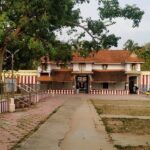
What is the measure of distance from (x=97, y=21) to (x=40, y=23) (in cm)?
759

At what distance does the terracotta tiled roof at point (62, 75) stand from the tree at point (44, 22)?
28.8 m

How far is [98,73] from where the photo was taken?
7331 centimetres

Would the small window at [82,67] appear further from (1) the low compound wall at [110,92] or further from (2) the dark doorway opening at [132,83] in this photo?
(2) the dark doorway opening at [132,83]

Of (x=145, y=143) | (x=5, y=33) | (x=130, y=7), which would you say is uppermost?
(x=130, y=7)

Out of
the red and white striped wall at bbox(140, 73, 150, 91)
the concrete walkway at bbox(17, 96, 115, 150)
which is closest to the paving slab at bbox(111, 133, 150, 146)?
the concrete walkway at bbox(17, 96, 115, 150)

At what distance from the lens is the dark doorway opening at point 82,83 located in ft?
246

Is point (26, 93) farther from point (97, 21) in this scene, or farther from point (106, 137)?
point (106, 137)

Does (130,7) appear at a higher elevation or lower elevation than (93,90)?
higher

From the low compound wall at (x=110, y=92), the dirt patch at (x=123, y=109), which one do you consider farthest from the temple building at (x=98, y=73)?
the dirt patch at (x=123, y=109)

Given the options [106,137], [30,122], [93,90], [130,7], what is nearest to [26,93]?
[130,7]

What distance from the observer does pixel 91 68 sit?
73.7 m

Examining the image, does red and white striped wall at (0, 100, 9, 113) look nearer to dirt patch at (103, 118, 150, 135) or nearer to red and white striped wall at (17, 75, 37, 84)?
dirt patch at (103, 118, 150, 135)

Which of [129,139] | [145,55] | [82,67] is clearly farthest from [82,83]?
[129,139]

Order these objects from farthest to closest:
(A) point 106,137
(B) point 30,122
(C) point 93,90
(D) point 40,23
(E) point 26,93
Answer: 1. (C) point 93,90
2. (E) point 26,93
3. (D) point 40,23
4. (B) point 30,122
5. (A) point 106,137
